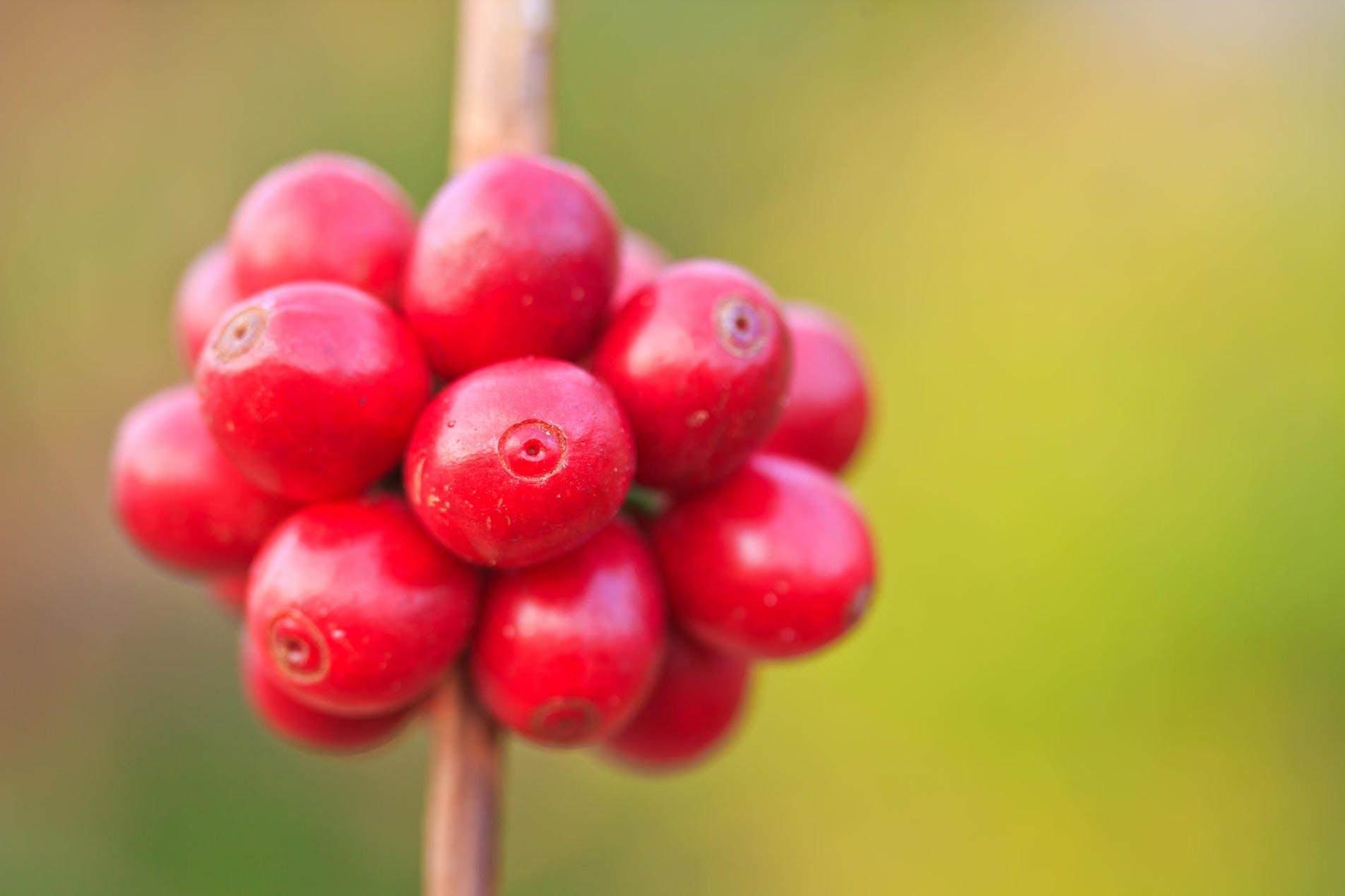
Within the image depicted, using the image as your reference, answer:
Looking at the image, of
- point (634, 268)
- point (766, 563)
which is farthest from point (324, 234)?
point (766, 563)

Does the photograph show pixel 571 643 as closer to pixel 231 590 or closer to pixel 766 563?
pixel 766 563

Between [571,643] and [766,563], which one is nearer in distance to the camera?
[571,643]

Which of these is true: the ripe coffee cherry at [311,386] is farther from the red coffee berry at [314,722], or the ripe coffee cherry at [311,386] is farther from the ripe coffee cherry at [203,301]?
the red coffee berry at [314,722]

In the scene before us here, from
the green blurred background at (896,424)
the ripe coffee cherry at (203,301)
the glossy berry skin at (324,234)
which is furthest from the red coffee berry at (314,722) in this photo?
the green blurred background at (896,424)

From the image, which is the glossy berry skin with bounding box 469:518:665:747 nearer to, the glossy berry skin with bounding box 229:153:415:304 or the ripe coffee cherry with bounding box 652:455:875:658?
the ripe coffee cherry with bounding box 652:455:875:658

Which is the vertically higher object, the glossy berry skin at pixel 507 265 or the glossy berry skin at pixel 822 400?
the glossy berry skin at pixel 507 265
